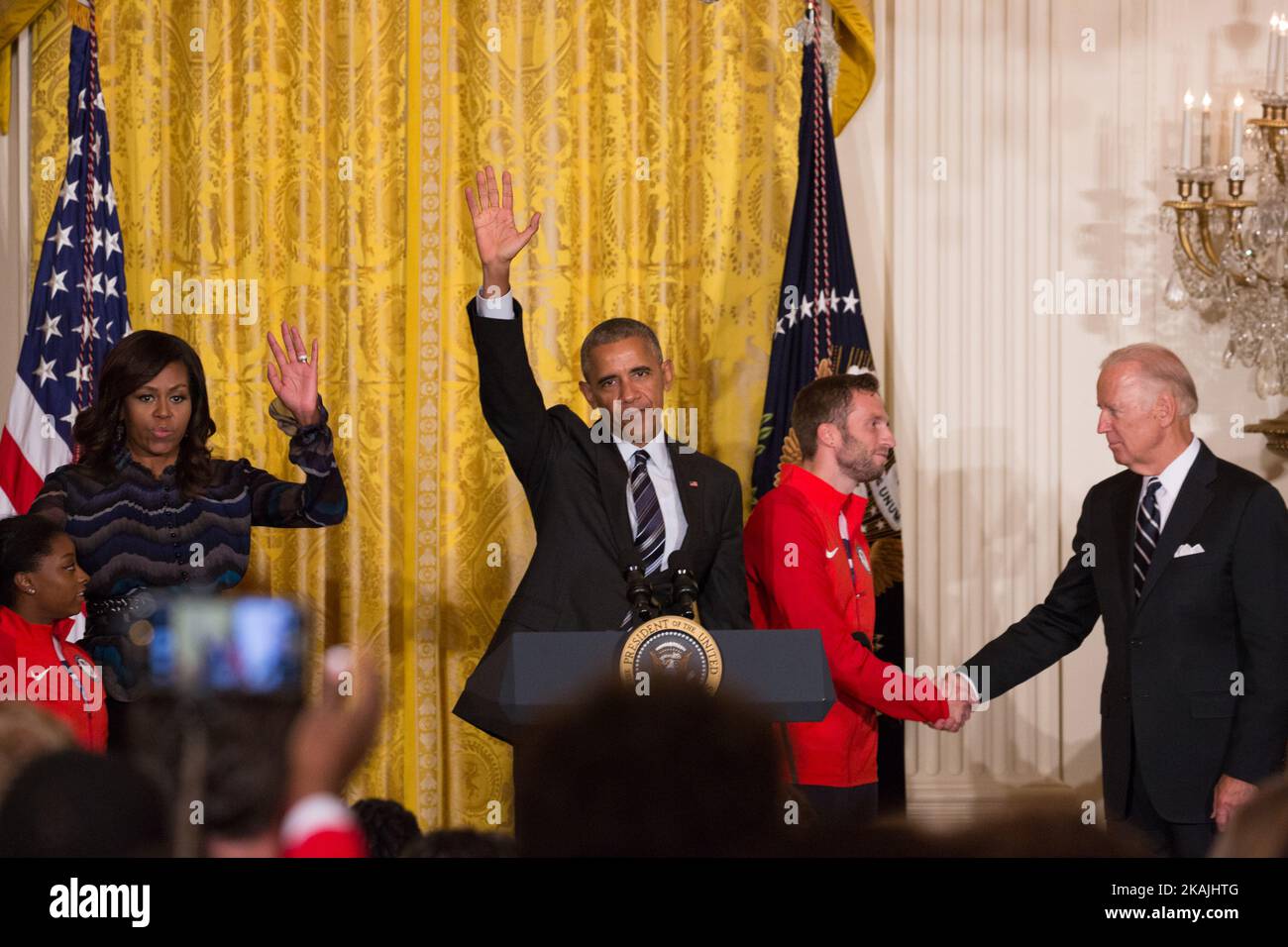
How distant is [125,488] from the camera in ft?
11.8

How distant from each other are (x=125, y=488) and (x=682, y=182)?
225 cm

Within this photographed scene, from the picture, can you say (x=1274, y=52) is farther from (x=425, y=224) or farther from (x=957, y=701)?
(x=425, y=224)

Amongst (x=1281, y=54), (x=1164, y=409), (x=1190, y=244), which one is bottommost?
(x=1164, y=409)

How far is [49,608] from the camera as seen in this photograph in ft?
11.2

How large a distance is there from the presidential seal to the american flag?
250cm

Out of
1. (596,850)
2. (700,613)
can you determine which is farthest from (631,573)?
(596,850)

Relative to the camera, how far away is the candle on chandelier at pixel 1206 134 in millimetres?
4759

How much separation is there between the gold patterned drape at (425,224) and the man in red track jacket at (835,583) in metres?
1.02

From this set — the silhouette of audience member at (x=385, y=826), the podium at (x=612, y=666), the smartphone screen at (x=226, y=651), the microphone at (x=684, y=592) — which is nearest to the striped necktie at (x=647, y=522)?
the microphone at (x=684, y=592)

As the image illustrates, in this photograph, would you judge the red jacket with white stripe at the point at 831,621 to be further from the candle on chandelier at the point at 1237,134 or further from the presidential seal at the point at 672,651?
the candle on chandelier at the point at 1237,134

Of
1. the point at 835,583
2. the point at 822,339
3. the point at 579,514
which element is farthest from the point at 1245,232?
the point at 579,514

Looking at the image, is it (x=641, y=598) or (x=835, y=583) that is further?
(x=835, y=583)

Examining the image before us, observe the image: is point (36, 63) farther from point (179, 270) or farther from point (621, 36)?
point (621, 36)

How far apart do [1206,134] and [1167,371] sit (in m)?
1.63
